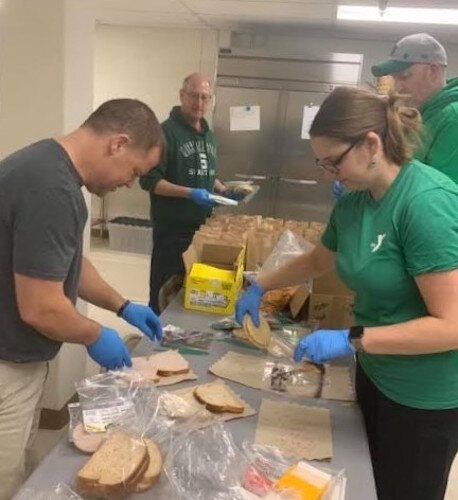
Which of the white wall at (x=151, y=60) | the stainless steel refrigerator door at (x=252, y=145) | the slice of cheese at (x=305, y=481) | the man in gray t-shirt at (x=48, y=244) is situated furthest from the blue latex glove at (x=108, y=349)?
the white wall at (x=151, y=60)

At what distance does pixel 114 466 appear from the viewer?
3.40 ft

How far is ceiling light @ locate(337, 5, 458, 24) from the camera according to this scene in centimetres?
366

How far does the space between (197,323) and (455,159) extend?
1043 millimetres

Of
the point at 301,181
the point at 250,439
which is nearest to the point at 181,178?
the point at 301,181

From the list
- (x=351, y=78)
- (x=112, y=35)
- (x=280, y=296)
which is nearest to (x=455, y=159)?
(x=280, y=296)

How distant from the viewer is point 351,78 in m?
4.34

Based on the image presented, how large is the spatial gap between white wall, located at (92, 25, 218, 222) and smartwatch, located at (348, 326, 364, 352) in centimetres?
420

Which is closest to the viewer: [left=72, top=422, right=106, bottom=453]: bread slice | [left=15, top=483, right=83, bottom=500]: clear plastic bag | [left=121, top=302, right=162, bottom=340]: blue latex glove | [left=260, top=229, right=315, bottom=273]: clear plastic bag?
[left=15, top=483, right=83, bottom=500]: clear plastic bag

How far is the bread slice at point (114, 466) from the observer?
994mm

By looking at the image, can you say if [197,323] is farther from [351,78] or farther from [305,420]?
[351,78]

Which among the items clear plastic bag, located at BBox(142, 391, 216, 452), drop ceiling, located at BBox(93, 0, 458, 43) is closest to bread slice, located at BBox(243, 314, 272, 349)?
clear plastic bag, located at BBox(142, 391, 216, 452)

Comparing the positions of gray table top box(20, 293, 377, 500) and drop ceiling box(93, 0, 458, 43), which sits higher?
drop ceiling box(93, 0, 458, 43)

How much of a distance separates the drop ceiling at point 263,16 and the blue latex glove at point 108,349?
2.86m

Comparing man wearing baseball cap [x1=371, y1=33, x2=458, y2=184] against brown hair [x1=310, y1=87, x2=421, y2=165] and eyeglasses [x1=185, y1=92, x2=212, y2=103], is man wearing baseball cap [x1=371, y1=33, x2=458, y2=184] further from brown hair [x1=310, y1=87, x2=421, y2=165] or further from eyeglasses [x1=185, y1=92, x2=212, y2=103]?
eyeglasses [x1=185, y1=92, x2=212, y2=103]
